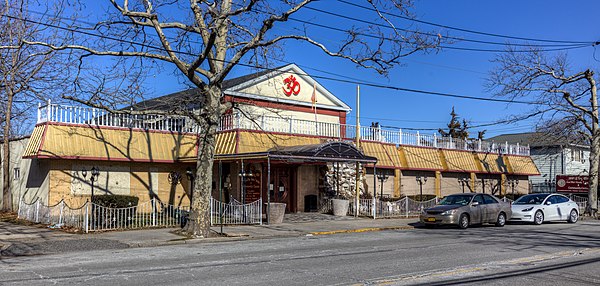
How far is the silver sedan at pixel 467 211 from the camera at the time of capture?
2203 cm

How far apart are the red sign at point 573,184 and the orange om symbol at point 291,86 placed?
2138 cm

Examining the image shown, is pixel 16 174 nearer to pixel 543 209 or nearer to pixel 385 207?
pixel 385 207

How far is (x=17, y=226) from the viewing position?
840 inches

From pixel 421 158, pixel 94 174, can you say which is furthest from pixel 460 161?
pixel 94 174

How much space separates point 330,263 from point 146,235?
27.2 ft

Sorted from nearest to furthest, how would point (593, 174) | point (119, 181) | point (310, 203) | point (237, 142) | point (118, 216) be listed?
point (118, 216) < point (119, 181) < point (237, 142) < point (310, 203) < point (593, 174)

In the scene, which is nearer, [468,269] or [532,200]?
[468,269]

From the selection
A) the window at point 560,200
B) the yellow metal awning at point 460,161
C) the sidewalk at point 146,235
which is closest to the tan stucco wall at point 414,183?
the yellow metal awning at point 460,161

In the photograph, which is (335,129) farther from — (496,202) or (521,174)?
(521,174)

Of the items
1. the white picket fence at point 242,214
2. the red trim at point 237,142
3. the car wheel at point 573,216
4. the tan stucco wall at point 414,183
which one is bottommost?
the car wheel at point 573,216

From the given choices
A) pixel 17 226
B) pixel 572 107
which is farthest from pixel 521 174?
pixel 17 226

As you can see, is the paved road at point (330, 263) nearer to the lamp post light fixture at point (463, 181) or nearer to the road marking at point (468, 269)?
the road marking at point (468, 269)

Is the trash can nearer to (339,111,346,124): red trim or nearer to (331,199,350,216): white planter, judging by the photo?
(331,199,350,216): white planter

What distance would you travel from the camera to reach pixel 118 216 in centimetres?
1986
